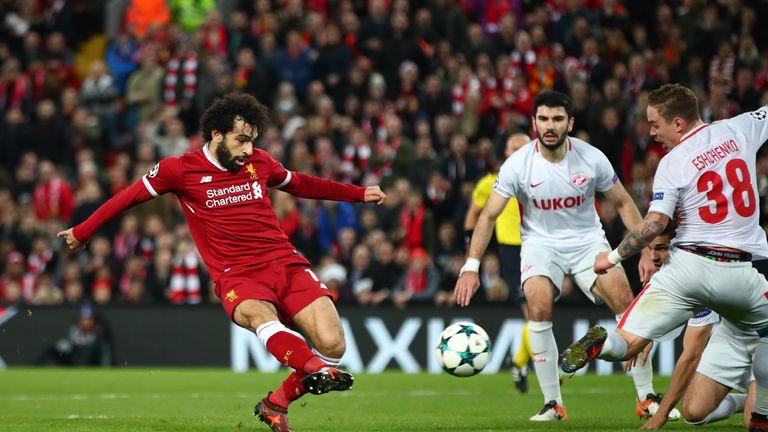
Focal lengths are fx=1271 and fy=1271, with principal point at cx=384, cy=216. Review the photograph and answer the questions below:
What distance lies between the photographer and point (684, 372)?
9.02 m

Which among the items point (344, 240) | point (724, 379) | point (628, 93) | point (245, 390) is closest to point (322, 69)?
point (344, 240)

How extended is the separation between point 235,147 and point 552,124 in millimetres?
2427

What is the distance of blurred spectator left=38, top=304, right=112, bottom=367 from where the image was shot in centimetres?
1769

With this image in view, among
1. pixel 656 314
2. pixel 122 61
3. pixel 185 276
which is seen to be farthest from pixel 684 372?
pixel 122 61

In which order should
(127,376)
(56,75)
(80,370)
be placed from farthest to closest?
(56,75) < (80,370) < (127,376)

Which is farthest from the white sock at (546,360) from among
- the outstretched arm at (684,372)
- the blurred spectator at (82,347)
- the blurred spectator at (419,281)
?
the blurred spectator at (82,347)

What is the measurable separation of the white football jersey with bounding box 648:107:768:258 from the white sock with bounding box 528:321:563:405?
2071 millimetres

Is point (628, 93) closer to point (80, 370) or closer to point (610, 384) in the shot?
point (610, 384)

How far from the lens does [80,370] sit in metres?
17.3

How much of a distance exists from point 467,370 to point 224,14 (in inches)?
629

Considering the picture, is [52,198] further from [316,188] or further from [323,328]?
[323,328]

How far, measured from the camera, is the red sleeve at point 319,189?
948 cm

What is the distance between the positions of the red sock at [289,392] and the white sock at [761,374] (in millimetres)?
2934

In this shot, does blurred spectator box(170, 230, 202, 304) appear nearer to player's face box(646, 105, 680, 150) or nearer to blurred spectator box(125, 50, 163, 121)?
blurred spectator box(125, 50, 163, 121)
